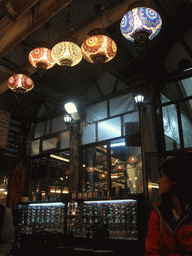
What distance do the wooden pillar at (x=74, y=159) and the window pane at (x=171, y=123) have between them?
3.52 m

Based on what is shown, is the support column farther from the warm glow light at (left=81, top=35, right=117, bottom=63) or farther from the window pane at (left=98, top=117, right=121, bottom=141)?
the warm glow light at (left=81, top=35, right=117, bottom=63)

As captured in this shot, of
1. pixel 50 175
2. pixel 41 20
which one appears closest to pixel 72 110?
pixel 50 175

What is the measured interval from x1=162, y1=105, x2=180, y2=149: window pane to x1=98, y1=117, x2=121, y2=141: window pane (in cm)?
169

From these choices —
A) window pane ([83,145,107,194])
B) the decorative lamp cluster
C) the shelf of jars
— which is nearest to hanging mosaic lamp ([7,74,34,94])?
the decorative lamp cluster

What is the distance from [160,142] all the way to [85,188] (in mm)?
3387

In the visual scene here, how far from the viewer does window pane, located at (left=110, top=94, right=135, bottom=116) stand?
26.7 ft

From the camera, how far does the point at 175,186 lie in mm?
2109

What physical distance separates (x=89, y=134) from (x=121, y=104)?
1.77 metres

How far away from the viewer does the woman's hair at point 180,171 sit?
6.80ft

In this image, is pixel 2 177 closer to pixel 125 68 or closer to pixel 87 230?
pixel 87 230

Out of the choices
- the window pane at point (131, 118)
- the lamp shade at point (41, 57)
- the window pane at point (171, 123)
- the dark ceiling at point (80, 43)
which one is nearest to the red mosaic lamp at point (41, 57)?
the lamp shade at point (41, 57)

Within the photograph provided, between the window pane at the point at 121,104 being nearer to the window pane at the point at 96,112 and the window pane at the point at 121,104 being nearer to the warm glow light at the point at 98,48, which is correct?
the window pane at the point at 96,112

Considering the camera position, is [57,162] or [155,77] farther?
[57,162]

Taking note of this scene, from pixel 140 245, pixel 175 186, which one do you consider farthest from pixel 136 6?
pixel 140 245
